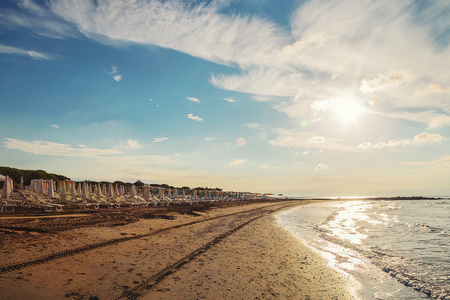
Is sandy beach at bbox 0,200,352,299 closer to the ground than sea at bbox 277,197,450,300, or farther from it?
farther from it

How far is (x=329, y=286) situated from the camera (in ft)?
19.7

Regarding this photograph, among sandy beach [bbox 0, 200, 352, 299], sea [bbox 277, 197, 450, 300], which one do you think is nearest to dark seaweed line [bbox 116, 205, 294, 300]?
sandy beach [bbox 0, 200, 352, 299]

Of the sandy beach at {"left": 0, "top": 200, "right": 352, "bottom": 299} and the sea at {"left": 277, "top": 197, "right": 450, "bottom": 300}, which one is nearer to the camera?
the sandy beach at {"left": 0, "top": 200, "right": 352, "bottom": 299}

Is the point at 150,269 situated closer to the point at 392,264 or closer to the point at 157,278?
the point at 157,278

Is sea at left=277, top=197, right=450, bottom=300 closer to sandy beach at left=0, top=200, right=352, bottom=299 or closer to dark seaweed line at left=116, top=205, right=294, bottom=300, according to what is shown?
sandy beach at left=0, top=200, right=352, bottom=299

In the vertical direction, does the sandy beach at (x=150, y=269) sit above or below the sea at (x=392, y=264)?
above

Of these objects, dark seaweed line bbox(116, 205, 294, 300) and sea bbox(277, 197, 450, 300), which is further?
sea bbox(277, 197, 450, 300)

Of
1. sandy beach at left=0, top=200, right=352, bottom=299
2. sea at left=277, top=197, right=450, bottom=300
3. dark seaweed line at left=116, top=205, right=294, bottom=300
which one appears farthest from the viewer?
sea at left=277, top=197, right=450, bottom=300

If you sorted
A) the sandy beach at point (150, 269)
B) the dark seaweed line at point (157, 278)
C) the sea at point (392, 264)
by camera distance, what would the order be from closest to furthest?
the dark seaweed line at point (157, 278)
the sandy beach at point (150, 269)
the sea at point (392, 264)

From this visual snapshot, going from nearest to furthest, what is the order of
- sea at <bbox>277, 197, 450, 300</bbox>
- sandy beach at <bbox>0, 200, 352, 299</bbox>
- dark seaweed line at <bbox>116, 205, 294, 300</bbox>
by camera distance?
1. dark seaweed line at <bbox>116, 205, 294, 300</bbox>
2. sandy beach at <bbox>0, 200, 352, 299</bbox>
3. sea at <bbox>277, 197, 450, 300</bbox>

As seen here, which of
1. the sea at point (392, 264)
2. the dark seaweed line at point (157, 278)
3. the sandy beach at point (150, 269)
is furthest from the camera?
the sea at point (392, 264)

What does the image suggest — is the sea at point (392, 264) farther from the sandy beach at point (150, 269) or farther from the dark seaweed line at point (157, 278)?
the dark seaweed line at point (157, 278)

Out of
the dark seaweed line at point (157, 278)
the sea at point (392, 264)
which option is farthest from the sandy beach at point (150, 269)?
the sea at point (392, 264)

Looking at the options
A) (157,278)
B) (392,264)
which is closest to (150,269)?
(157,278)
